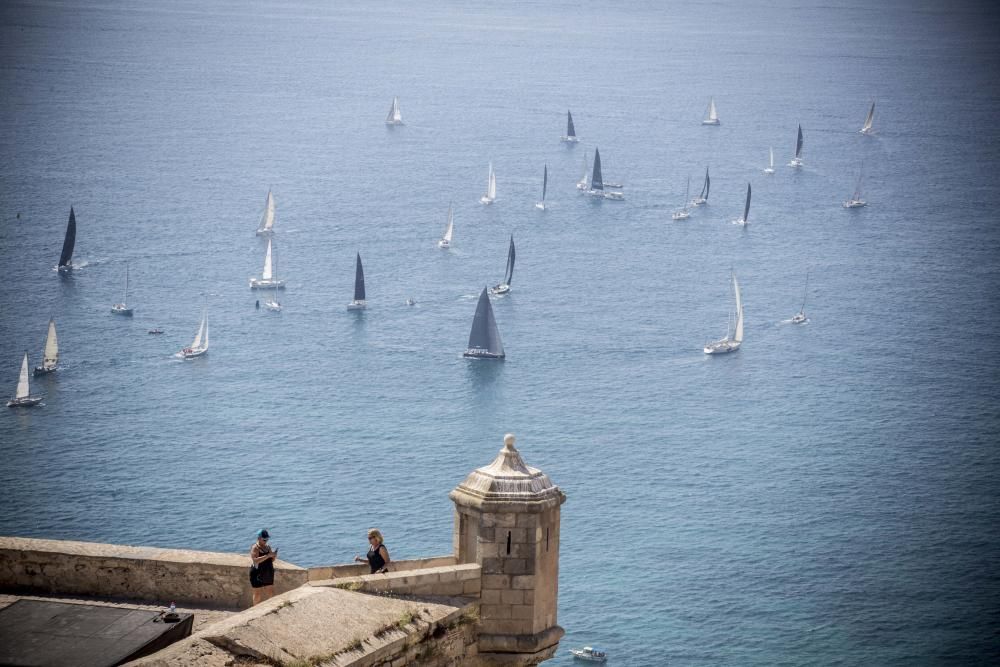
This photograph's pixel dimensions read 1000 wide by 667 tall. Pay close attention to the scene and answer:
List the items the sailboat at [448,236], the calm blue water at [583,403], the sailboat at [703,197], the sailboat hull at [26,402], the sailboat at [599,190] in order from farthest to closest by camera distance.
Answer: the sailboat at [703,197] < the sailboat at [599,190] < the sailboat at [448,236] < the sailboat hull at [26,402] < the calm blue water at [583,403]

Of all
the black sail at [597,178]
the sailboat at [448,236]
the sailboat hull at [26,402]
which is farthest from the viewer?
the black sail at [597,178]

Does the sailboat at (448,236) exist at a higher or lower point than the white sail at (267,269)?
higher

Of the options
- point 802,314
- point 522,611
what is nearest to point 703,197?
point 802,314

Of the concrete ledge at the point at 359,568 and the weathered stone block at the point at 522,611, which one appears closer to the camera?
the weathered stone block at the point at 522,611

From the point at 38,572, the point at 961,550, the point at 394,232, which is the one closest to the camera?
the point at 38,572

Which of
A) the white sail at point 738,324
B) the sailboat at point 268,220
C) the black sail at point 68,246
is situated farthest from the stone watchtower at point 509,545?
the sailboat at point 268,220

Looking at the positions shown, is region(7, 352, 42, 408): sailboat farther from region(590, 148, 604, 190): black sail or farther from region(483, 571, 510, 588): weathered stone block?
region(483, 571, 510, 588): weathered stone block

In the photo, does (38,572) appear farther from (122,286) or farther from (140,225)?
(140,225)

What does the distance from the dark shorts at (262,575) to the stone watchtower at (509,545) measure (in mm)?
2165

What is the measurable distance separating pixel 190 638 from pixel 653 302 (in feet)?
442

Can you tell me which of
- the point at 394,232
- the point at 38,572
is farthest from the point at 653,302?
the point at 38,572

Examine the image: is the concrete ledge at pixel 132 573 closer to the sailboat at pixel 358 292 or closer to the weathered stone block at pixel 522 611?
the weathered stone block at pixel 522 611

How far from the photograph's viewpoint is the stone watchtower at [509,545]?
1712 cm

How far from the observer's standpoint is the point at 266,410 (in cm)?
12006
